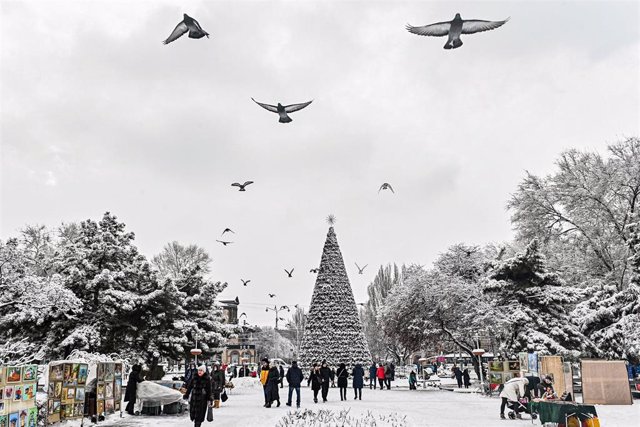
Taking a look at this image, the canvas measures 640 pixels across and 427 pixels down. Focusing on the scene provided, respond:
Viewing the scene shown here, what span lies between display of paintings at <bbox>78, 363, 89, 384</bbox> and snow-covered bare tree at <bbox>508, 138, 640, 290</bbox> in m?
25.4

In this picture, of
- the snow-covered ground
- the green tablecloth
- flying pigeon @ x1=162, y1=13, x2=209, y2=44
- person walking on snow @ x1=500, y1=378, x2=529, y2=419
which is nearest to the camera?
the green tablecloth

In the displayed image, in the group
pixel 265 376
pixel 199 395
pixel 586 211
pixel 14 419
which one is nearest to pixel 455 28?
pixel 199 395

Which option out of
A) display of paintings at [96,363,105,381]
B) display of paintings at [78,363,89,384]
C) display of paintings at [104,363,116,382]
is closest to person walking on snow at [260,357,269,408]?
display of paintings at [104,363,116,382]

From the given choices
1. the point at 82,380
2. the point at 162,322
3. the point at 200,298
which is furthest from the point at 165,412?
the point at 200,298

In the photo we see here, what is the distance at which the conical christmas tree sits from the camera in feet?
102

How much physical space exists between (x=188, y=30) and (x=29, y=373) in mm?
8217

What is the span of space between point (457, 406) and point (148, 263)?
41.2 ft

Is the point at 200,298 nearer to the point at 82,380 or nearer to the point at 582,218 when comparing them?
the point at 82,380

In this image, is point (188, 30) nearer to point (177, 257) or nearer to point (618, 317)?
point (618, 317)

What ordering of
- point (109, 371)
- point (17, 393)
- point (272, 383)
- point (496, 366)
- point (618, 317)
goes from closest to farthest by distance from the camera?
point (17, 393) → point (109, 371) → point (272, 383) → point (496, 366) → point (618, 317)

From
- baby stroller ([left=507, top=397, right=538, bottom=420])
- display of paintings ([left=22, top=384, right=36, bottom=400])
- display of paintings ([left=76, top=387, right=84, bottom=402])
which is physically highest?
display of paintings ([left=22, top=384, right=36, bottom=400])

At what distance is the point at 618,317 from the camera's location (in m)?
22.2

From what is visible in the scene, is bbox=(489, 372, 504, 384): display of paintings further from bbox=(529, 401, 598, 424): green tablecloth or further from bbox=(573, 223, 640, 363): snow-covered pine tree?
bbox=(529, 401, 598, 424): green tablecloth

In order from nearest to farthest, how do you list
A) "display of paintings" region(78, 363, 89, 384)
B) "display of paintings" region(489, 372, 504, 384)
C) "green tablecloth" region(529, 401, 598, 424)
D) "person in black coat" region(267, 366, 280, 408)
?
"green tablecloth" region(529, 401, 598, 424) < "display of paintings" region(78, 363, 89, 384) < "person in black coat" region(267, 366, 280, 408) < "display of paintings" region(489, 372, 504, 384)
